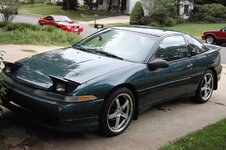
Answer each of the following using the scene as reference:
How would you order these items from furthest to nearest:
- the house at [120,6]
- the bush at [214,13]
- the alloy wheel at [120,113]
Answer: the house at [120,6] → the bush at [214,13] → the alloy wheel at [120,113]

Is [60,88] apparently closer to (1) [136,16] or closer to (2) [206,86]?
(2) [206,86]

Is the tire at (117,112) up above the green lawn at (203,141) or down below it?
above

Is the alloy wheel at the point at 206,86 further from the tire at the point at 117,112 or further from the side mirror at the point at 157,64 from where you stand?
the tire at the point at 117,112

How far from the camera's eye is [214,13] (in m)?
35.5

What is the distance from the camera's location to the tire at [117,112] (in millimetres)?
4207

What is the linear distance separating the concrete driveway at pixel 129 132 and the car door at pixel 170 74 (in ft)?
1.30

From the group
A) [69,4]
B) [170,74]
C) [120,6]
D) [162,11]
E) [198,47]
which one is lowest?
[170,74]

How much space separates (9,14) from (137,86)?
1578 centimetres

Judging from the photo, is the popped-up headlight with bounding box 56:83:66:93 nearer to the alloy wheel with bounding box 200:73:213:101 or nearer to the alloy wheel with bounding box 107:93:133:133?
the alloy wheel with bounding box 107:93:133:133

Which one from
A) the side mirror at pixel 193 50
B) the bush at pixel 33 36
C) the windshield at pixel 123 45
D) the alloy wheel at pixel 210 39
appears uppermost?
the windshield at pixel 123 45

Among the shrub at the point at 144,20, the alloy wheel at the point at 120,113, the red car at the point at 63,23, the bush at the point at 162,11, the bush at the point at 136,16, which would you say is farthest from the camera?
the bush at the point at 136,16

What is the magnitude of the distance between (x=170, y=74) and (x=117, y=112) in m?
1.33

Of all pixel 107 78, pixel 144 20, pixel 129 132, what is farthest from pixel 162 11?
pixel 107 78

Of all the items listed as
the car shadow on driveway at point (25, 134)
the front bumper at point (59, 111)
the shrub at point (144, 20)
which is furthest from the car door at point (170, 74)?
the shrub at point (144, 20)
